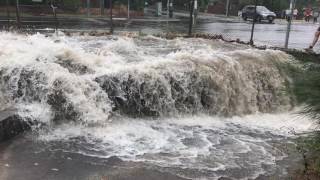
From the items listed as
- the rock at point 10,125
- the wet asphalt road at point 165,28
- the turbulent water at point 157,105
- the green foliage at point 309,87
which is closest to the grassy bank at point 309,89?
the green foliage at point 309,87

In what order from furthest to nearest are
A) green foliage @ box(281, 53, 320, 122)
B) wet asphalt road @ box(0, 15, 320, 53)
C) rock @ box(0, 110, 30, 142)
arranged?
wet asphalt road @ box(0, 15, 320, 53), rock @ box(0, 110, 30, 142), green foliage @ box(281, 53, 320, 122)

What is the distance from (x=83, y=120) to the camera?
30.9 ft

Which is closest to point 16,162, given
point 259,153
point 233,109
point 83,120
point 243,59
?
point 83,120

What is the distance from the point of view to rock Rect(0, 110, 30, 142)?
26.8 feet

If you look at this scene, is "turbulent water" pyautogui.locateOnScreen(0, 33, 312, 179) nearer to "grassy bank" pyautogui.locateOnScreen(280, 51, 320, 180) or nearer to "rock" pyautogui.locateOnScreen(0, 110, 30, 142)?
"rock" pyautogui.locateOnScreen(0, 110, 30, 142)

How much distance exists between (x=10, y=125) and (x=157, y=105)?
11.1 feet

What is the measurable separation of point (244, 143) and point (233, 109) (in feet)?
8.60

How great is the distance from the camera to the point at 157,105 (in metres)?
10.7

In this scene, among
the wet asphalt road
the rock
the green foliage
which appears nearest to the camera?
the green foliage

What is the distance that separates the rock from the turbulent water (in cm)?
23

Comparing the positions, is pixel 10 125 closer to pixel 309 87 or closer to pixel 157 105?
pixel 157 105

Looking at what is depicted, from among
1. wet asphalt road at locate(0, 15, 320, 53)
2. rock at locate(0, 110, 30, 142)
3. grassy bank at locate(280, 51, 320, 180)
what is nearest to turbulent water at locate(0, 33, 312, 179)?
rock at locate(0, 110, 30, 142)

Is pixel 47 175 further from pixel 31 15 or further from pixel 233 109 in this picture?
pixel 31 15

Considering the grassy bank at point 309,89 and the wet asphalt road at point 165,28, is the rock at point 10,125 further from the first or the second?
the wet asphalt road at point 165,28
